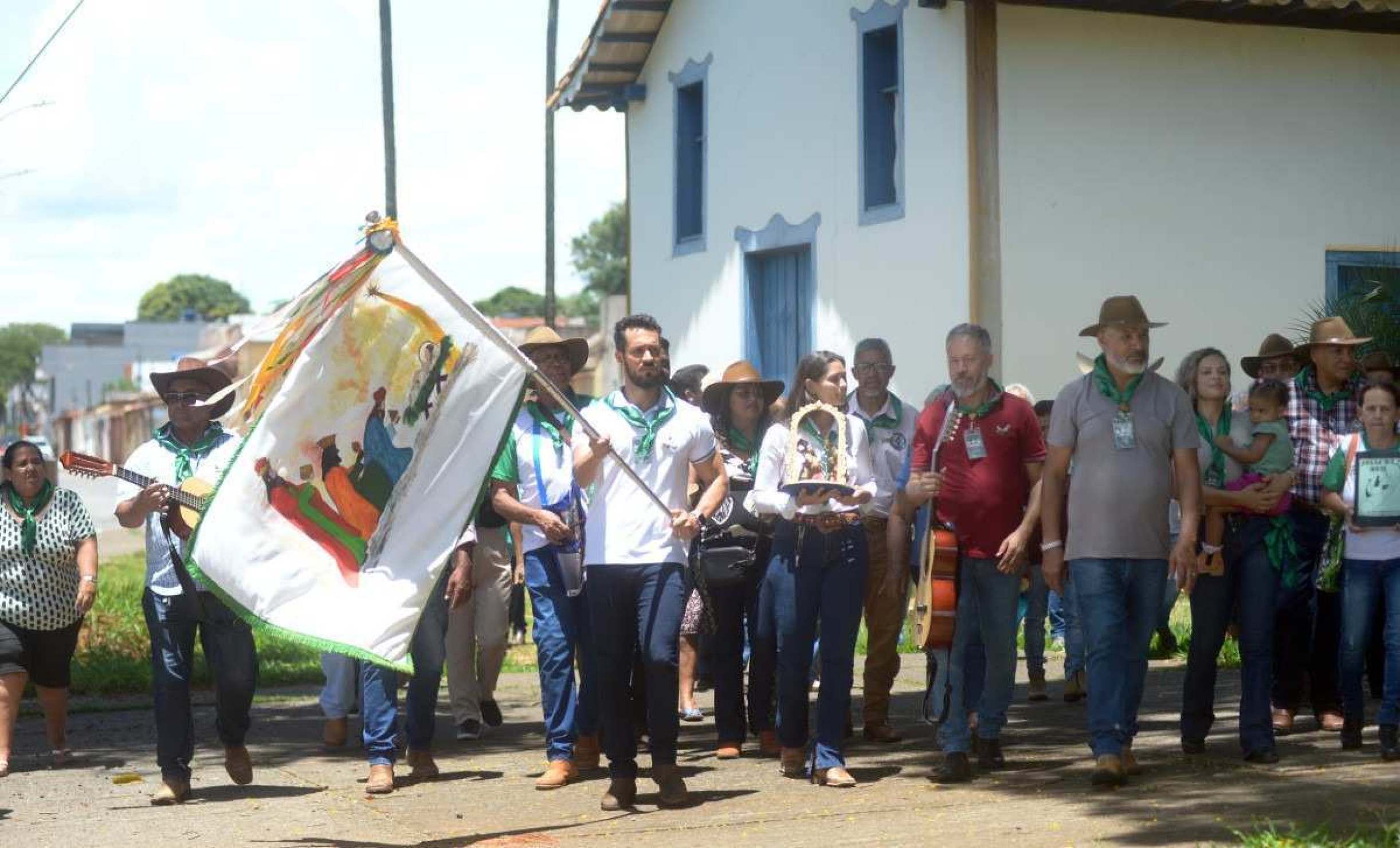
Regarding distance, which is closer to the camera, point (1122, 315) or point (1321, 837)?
point (1321, 837)

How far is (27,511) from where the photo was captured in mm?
10125

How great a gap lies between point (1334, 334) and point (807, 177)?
357 inches

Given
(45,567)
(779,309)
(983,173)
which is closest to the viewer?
(45,567)

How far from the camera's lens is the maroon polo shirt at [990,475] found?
873cm

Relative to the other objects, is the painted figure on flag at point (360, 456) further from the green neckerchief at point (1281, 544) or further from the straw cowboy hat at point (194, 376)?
the green neckerchief at point (1281, 544)

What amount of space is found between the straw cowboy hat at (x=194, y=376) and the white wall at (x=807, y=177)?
27.5 ft

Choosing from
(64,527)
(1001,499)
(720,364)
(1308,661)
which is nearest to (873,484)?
(1001,499)

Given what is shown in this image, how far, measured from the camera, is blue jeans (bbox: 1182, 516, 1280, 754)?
28.8 ft

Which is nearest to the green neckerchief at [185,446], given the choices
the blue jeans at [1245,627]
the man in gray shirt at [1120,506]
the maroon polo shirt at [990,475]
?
the maroon polo shirt at [990,475]

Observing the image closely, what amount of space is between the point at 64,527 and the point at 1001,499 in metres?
4.74

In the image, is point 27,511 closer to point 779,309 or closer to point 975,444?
point 975,444

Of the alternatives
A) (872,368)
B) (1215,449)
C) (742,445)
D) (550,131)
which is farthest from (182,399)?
(550,131)

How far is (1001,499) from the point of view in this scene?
8.73 m

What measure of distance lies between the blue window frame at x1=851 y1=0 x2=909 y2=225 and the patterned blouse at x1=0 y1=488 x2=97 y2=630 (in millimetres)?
8787
